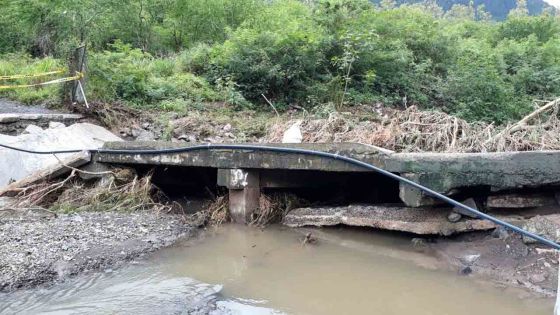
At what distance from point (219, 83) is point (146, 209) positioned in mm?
4954

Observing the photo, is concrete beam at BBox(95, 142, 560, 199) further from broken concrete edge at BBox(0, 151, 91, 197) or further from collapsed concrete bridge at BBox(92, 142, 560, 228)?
broken concrete edge at BBox(0, 151, 91, 197)

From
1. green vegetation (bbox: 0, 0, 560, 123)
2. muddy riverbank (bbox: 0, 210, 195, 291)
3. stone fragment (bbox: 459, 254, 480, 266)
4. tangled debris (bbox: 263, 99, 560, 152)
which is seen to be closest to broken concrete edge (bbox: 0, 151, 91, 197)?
muddy riverbank (bbox: 0, 210, 195, 291)

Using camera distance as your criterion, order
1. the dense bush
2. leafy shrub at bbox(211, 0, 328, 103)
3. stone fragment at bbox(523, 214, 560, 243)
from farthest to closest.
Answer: leafy shrub at bbox(211, 0, 328, 103) < the dense bush < stone fragment at bbox(523, 214, 560, 243)

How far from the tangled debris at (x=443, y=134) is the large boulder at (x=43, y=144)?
112 inches

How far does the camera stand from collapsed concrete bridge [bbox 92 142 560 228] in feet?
13.5

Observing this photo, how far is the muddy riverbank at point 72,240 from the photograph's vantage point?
4090 mm

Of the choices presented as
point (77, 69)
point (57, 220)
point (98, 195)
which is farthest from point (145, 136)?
point (57, 220)

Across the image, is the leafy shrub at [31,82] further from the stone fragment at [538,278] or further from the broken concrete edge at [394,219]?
the stone fragment at [538,278]

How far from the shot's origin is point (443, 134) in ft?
19.1

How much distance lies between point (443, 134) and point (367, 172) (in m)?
1.26

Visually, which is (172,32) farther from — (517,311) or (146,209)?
(517,311)

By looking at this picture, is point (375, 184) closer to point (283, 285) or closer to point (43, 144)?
point (283, 285)

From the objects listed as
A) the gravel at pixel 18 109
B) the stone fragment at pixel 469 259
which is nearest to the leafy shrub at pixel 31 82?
the gravel at pixel 18 109

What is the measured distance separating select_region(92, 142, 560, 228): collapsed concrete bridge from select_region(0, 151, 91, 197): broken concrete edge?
18 cm
